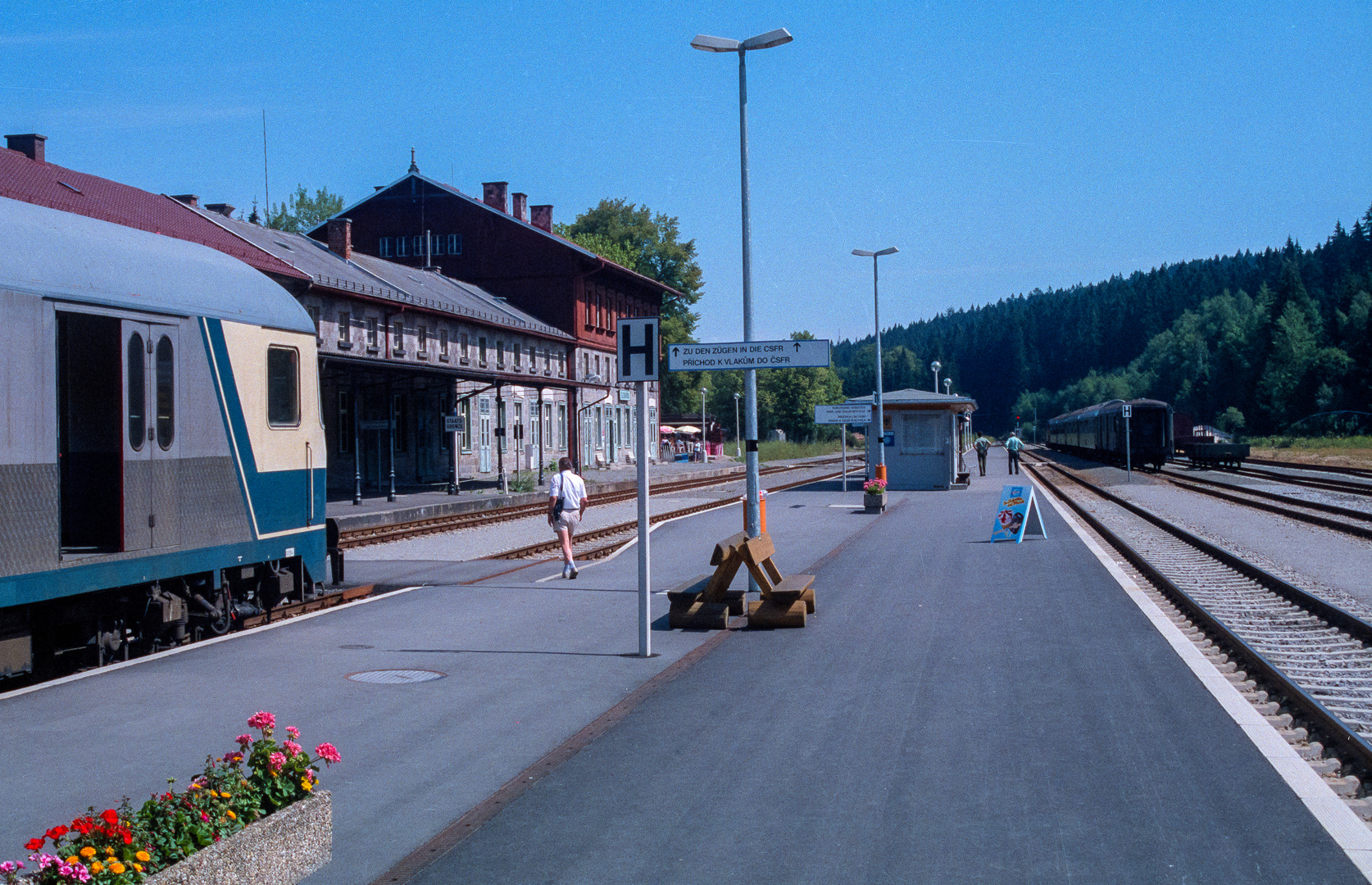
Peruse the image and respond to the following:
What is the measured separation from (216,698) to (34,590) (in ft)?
4.70

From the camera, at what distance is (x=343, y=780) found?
242 inches

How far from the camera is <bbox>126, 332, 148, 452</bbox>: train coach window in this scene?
9211 millimetres

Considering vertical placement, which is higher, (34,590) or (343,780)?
(34,590)

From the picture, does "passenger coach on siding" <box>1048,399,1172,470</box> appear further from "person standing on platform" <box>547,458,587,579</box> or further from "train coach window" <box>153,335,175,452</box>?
"train coach window" <box>153,335,175,452</box>

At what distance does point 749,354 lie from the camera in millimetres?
11977

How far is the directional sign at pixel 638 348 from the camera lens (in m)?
9.68

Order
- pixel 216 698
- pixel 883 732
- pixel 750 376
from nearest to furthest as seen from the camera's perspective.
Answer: pixel 883 732, pixel 216 698, pixel 750 376

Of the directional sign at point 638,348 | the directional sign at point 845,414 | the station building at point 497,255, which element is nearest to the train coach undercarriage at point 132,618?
the directional sign at point 638,348

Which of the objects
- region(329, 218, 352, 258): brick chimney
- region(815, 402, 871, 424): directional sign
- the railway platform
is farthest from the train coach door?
region(329, 218, 352, 258): brick chimney

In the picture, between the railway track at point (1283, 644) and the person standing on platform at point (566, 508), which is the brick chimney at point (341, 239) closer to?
the person standing on platform at point (566, 508)

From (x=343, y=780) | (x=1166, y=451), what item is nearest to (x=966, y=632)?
(x=343, y=780)

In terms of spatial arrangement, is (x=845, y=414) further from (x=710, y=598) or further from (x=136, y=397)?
(x=136, y=397)

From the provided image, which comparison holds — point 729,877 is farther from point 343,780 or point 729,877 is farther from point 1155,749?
point 1155,749

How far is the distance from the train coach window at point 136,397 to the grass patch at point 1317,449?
55.3 meters
